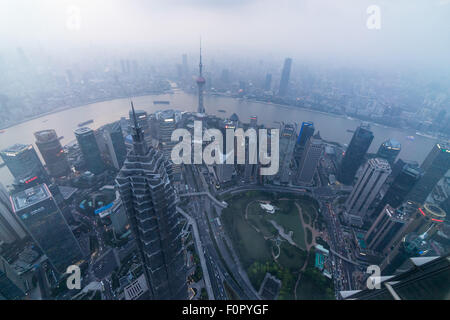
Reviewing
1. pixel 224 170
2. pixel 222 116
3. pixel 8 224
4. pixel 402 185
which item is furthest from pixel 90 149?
pixel 402 185

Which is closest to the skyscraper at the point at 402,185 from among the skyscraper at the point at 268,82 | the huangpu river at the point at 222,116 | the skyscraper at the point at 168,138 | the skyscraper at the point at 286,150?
the skyscraper at the point at 286,150

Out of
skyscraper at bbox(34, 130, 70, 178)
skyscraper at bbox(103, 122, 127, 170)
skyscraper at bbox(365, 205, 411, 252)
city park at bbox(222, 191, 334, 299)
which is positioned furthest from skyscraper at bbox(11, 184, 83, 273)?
skyscraper at bbox(365, 205, 411, 252)

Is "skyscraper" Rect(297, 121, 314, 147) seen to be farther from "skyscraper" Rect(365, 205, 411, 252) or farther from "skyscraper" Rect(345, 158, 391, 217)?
"skyscraper" Rect(365, 205, 411, 252)

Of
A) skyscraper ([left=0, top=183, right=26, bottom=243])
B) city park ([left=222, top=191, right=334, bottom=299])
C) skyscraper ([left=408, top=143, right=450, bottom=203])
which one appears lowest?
city park ([left=222, top=191, right=334, bottom=299])

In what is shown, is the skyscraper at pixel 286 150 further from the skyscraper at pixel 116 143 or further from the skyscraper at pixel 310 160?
the skyscraper at pixel 116 143

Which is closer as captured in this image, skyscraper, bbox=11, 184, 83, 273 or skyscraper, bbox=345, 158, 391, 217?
skyscraper, bbox=11, 184, 83, 273

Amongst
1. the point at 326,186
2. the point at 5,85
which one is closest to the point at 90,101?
the point at 5,85
